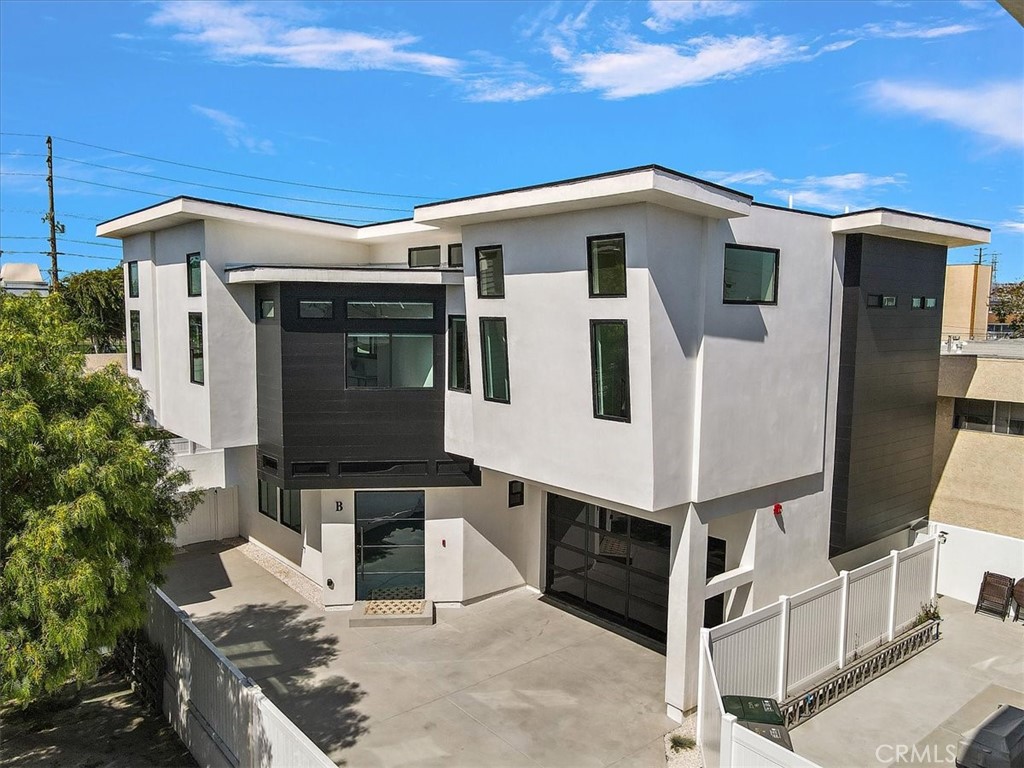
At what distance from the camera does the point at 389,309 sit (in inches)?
520

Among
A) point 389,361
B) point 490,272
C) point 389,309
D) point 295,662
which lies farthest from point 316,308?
point 295,662

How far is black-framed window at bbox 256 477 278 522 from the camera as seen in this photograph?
55.6 feet

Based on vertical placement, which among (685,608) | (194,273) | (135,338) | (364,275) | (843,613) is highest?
(194,273)

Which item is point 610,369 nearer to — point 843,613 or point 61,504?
point 843,613

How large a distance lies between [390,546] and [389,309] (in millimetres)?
4763

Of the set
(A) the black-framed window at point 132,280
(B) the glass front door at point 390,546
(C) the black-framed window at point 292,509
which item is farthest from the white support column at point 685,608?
(A) the black-framed window at point 132,280

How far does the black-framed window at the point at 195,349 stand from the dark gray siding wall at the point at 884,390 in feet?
40.8

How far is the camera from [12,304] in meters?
8.59

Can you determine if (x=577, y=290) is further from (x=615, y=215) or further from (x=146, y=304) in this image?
(x=146, y=304)

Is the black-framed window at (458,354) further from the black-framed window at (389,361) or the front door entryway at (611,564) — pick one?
the front door entryway at (611,564)

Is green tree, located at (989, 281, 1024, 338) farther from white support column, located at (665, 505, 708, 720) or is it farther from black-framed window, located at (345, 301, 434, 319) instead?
black-framed window, located at (345, 301, 434, 319)

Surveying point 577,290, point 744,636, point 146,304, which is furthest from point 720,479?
point 146,304

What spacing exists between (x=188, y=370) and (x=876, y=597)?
14112mm

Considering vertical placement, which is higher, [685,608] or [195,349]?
[195,349]
